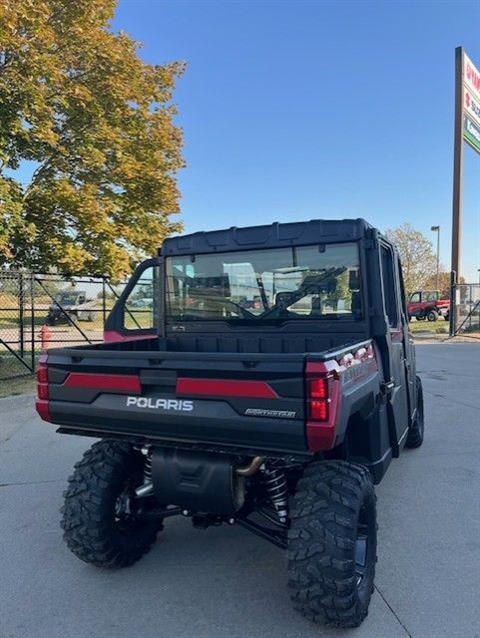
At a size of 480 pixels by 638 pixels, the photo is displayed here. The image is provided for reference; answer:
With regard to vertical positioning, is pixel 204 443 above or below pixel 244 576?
above

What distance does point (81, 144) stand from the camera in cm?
964

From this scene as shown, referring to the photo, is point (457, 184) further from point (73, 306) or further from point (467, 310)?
point (73, 306)

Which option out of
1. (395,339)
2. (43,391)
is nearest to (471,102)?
(395,339)

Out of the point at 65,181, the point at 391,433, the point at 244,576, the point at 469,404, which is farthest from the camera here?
the point at 65,181

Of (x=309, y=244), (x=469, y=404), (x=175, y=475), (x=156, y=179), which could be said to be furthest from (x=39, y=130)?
(x=469, y=404)

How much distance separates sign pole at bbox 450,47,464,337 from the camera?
19.5 metres

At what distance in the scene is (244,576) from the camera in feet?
10.1

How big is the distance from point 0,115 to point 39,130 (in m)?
0.61

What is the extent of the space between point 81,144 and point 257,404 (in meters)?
8.71

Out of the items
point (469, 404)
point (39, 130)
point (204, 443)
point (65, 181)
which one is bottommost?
point (469, 404)

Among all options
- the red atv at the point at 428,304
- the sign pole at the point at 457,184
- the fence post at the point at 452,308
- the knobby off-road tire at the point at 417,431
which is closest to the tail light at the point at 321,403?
the knobby off-road tire at the point at 417,431

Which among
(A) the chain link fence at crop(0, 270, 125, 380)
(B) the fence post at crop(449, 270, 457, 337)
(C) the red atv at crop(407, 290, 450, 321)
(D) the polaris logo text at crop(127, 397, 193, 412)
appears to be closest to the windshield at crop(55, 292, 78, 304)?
(A) the chain link fence at crop(0, 270, 125, 380)

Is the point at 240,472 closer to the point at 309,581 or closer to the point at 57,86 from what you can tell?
the point at 309,581

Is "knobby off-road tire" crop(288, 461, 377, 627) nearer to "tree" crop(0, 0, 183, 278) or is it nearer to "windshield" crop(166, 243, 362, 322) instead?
"windshield" crop(166, 243, 362, 322)
